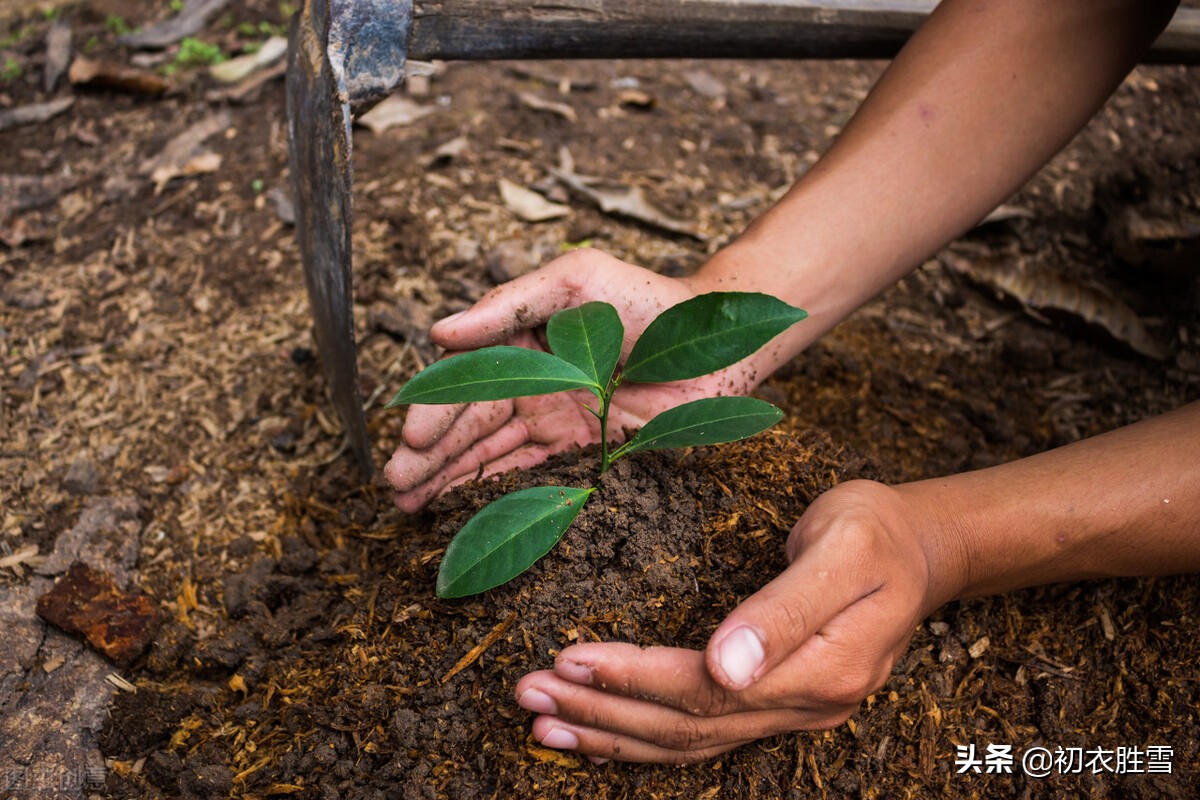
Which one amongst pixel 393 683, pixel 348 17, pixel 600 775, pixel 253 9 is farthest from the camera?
pixel 253 9

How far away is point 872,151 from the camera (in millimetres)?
1909

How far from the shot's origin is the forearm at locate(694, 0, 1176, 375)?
1.85 meters

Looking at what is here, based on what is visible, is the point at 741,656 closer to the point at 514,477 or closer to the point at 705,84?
the point at 514,477

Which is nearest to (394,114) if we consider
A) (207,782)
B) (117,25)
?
(117,25)

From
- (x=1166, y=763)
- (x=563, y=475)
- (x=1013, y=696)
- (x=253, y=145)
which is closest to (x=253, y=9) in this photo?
(x=253, y=145)

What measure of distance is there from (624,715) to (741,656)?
0.21 meters

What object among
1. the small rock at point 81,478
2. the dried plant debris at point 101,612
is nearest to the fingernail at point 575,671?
the dried plant debris at point 101,612

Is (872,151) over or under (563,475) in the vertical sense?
over

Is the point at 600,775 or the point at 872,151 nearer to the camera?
the point at 600,775

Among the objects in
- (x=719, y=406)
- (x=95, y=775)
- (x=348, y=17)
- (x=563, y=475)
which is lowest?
(x=95, y=775)

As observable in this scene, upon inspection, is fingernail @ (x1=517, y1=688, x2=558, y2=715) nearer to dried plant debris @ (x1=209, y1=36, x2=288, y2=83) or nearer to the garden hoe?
the garden hoe

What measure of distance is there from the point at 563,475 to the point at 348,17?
0.98 meters

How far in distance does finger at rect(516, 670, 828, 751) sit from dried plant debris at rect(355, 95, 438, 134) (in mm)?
2336

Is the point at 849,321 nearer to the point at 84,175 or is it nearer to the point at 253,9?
the point at 84,175
